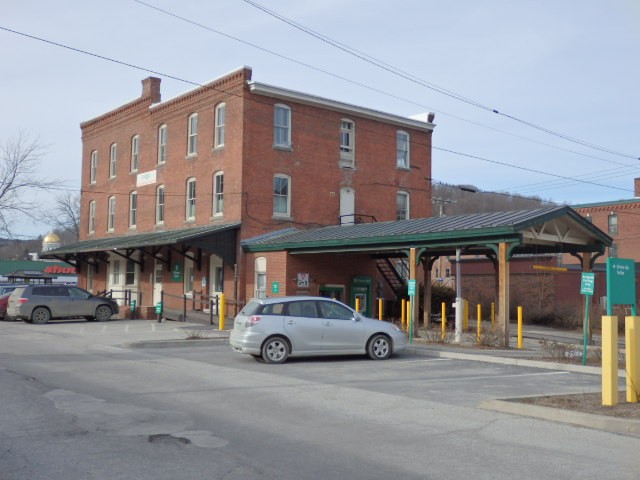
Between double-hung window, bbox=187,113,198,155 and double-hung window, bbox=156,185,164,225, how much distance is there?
327 cm

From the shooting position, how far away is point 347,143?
33781 mm

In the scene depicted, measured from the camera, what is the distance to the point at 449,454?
24.2 ft

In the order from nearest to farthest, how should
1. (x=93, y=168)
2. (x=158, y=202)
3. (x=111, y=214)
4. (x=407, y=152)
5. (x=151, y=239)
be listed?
(x=151, y=239)
(x=158, y=202)
(x=407, y=152)
(x=111, y=214)
(x=93, y=168)

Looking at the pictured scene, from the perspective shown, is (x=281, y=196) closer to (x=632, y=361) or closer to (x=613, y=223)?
(x=632, y=361)

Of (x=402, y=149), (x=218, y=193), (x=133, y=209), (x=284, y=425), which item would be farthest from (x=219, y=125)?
(x=284, y=425)

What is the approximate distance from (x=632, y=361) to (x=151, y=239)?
2483cm

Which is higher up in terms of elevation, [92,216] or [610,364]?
[92,216]

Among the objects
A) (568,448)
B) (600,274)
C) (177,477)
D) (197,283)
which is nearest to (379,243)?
(197,283)

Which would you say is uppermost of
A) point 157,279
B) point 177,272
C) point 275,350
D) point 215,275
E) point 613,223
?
point 613,223

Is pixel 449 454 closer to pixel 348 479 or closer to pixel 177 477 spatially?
pixel 348 479

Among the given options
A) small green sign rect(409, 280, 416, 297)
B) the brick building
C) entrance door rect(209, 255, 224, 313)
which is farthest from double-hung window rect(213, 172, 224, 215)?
small green sign rect(409, 280, 416, 297)

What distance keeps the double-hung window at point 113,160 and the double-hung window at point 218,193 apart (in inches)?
452

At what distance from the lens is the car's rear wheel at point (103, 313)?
2914cm

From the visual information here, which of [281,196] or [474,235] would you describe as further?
[281,196]
